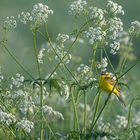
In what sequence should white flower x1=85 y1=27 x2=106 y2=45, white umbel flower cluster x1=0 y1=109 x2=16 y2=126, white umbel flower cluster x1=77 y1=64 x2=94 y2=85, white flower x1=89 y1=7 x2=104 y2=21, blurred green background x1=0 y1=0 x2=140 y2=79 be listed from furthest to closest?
blurred green background x1=0 y1=0 x2=140 y2=79
white umbel flower cluster x1=77 y1=64 x2=94 y2=85
white flower x1=89 y1=7 x2=104 y2=21
white flower x1=85 y1=27 x2=106 y2=45
white umbel flower cluster x1=0 y1=109 x2=16 y2=126

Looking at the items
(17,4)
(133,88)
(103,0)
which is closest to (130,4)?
(103,0)

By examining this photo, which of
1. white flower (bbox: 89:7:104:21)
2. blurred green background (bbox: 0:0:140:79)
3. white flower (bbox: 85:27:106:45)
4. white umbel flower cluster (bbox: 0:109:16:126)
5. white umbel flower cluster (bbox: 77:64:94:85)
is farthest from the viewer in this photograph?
blurred green background (bbox: 0:0:140:79)

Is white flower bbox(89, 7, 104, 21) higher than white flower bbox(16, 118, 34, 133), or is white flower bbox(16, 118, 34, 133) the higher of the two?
white flower bbox(89, 7, 104, 21)

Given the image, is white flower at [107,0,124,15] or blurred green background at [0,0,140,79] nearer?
white flower at [107,0,124,15]

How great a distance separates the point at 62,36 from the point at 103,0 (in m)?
9.39

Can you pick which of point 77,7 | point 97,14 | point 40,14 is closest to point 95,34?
point 97,14

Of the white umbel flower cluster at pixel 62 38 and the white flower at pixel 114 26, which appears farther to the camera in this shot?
the white umbel flower cluster at pixel 62 38

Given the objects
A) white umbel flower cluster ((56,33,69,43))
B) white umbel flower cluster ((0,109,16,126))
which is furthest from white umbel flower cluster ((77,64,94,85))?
white umbel flower cluster ((0,109,16,126))

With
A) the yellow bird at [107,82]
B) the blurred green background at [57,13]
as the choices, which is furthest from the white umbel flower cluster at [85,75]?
the blurred green background at [57,13]

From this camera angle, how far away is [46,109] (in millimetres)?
5125

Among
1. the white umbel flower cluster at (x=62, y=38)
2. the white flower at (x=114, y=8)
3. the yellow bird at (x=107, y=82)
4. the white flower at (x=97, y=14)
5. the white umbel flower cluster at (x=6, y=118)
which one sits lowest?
the white umbel flower cluster at (x=6, y=118)

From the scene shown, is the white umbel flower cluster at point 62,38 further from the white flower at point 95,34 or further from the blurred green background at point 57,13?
the blurred green background at point 57,13

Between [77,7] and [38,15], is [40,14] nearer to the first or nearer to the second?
[38,15]

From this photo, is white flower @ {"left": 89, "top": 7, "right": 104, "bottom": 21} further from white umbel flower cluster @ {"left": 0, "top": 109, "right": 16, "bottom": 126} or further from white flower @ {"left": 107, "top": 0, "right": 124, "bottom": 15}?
white umbel flower cluster @ {"left": 0, "top": 109, "right": 16, "bottom": 126}
